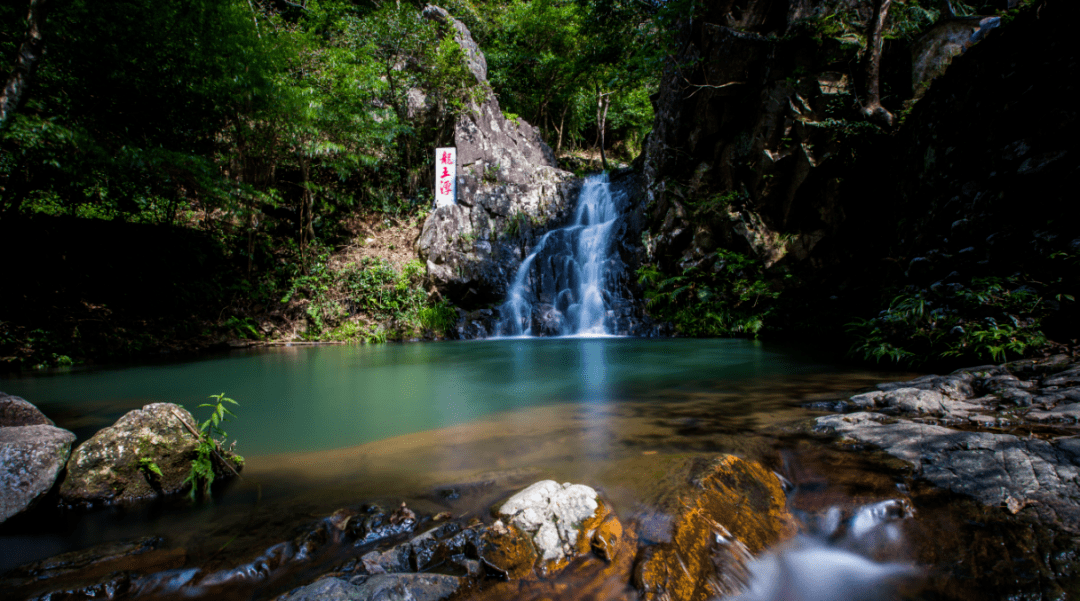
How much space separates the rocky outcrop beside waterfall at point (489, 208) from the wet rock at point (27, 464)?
1086 cm

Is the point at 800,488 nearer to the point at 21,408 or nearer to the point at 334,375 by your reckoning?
the point at 21,408

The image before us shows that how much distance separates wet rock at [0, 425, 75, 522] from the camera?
2.15 m

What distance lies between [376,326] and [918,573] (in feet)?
40.5

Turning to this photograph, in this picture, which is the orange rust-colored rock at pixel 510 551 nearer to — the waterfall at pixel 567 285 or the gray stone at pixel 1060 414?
the gray stone at pixel 1060 414

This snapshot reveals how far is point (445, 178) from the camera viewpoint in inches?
583

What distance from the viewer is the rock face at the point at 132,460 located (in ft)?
7.78

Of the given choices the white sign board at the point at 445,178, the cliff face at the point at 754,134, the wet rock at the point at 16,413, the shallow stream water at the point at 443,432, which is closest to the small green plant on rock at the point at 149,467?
the shallow stream water at the point at 443,432

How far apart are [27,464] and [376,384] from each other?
3.88 meters

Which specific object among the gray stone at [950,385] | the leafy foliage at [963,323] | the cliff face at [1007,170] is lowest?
the gray stone at [950,385]

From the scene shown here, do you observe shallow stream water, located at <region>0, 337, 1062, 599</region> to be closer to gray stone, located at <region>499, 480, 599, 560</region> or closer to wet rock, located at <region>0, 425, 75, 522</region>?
wet rock, located at <region>0, 425, 75, 522</region>

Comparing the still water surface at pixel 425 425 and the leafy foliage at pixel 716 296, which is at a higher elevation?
the leafy foliage at pixel 716 296

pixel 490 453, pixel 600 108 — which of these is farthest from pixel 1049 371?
pixel 600 108

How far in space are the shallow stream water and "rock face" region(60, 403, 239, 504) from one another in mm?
119

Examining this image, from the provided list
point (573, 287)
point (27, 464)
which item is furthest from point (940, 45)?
point (27, 464)
